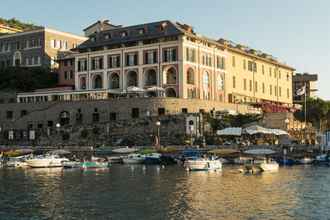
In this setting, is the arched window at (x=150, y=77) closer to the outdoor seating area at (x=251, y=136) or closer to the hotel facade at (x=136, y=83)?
the hotel facade at (x=136, y=83)

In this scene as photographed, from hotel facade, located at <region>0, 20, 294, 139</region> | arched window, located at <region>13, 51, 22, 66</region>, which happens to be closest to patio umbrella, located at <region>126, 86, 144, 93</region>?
hotel facade, located at <region>0, 20, 294, 139</region>

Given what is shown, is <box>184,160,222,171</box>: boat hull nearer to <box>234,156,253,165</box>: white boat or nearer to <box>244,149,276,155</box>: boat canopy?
<box>234,156,253,165</box>: white boat

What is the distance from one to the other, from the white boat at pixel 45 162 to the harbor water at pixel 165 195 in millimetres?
9064

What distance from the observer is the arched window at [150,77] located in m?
104

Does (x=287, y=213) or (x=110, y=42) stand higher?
(x=110, y=42)

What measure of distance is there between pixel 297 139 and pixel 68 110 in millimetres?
39270

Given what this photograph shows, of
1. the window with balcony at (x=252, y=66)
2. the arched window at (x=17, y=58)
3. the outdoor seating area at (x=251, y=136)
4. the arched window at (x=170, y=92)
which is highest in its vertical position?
the arched window at (x=17, y=58)

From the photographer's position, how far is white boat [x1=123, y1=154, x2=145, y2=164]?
79188 mm

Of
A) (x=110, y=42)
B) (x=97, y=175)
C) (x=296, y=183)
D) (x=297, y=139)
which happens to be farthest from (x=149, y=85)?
(x=296, y=183)

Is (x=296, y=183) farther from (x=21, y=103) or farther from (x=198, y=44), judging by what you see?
(x=21, y=103)

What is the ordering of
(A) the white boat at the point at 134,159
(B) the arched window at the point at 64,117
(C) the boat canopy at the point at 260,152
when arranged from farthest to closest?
(B) the arched window at the point at 64,117 → (A) the white boat at the point at 134,159 → (C) the boat canopy at the point at 260,152

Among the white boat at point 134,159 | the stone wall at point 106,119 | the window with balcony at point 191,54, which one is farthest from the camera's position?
the window with balcony at point 191,54

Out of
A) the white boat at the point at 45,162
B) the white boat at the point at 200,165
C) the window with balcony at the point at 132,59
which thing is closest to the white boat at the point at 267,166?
the white boat at the point at 200,165

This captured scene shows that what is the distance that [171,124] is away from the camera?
300ft
